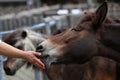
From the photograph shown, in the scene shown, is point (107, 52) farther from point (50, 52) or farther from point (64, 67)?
point (64, 67)

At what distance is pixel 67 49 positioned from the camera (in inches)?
211

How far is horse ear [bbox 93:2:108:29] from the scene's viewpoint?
520cm

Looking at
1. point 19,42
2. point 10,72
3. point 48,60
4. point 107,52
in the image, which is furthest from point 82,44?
point 19,42

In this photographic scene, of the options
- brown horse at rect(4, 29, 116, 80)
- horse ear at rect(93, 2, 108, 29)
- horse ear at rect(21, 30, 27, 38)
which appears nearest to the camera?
horse ear at rect(93, 2, 108, 29)

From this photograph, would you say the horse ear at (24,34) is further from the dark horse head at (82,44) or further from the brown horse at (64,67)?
the dark horse head at (82,44)

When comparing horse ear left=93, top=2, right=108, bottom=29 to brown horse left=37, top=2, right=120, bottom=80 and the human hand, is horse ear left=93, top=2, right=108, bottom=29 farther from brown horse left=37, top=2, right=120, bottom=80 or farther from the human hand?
the human hand

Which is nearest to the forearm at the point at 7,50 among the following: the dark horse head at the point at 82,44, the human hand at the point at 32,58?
the human hand at the point at 32,58

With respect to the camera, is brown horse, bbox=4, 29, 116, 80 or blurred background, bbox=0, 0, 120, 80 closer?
brown horse, bbox=4, 29, 116, 80

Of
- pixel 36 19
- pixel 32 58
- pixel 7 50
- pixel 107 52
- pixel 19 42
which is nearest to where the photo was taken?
pixel 7 50

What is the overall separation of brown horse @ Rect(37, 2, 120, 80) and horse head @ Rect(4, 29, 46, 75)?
2333 millimetres

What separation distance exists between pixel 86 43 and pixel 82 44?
0.17 ft

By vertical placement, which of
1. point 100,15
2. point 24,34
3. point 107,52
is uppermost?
point 100,15

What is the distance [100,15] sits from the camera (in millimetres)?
5250

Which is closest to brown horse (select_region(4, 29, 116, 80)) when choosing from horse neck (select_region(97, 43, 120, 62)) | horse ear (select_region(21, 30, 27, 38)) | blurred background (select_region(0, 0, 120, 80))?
horse ear (select_region(21, 30, 27, 38))
